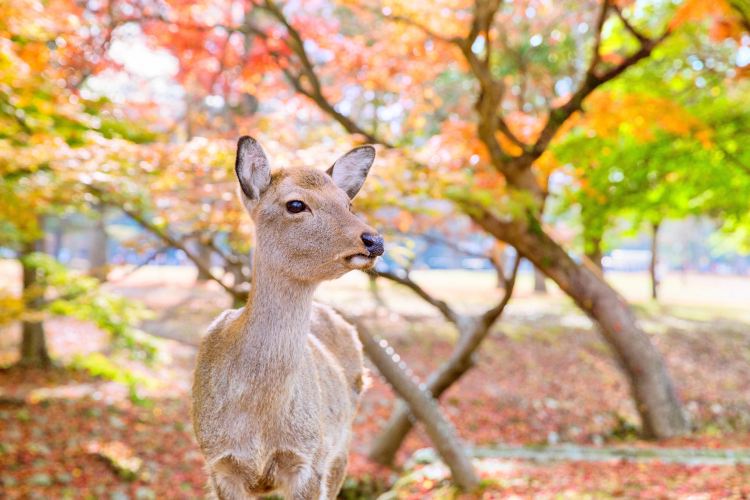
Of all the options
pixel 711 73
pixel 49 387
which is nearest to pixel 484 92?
pixel 711 73

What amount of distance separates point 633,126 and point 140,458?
10.3 metres

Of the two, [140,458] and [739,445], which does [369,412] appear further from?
[739,445]

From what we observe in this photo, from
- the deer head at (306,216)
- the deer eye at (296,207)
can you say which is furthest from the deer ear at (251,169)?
the deer eye at (296,207)

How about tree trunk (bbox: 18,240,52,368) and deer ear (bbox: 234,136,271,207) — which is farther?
tree trunk (bbox: 18,240,52,368)

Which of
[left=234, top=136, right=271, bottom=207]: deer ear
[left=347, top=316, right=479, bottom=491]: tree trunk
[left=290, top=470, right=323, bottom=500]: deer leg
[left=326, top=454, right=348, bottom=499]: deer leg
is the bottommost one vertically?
[left=347, top=316, right=479, bottom=491]: tree trunk

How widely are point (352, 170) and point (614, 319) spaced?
33.9 ft

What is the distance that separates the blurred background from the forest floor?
7 cm

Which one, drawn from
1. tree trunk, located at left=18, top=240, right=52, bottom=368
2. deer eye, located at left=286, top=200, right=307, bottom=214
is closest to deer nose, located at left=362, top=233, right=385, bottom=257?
deer eye, located at left=286, top=200, right=307, bottom=214

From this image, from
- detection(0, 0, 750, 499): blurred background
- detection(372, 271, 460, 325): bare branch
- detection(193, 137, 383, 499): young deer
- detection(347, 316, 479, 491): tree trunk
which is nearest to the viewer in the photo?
detection(193, 137, 383, 499): young deer

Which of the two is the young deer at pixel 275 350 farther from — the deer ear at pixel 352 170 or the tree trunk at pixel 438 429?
the tree trunk at pixel 438 429

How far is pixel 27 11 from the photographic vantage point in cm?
602

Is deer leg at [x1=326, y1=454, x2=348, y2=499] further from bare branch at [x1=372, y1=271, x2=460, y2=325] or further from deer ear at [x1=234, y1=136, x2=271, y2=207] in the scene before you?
bare branch at [x1=372, y1=271, x2=460, y2=325]

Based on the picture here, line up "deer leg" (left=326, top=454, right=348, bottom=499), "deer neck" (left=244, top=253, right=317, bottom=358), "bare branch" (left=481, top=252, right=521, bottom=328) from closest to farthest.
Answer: "deer neck" (left=244, top=253, right=317, bottom=358)
"deer leg" (left=326, top=454, right=348, bottom=499)
"bare branch" (left=481, top=252, right=521, bottom=328)

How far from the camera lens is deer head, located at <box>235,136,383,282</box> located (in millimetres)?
2439
